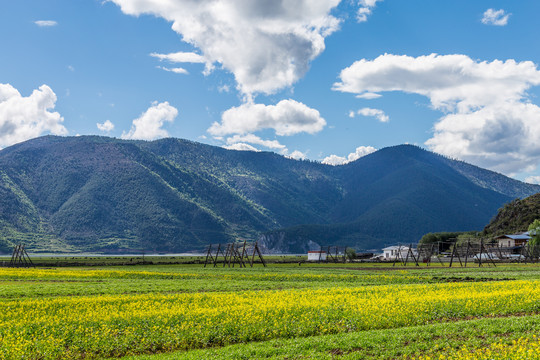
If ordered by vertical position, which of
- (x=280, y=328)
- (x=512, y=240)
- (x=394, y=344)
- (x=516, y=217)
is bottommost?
(x=280, y=328)

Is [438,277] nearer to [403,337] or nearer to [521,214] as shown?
[403,337]

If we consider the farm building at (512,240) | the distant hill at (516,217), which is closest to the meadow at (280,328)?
the farm building at (512,240)

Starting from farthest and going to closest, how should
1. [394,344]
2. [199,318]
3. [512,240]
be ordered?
1. [512,240]
2. [199,318]
3. [394,344]

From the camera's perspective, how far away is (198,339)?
69.6 ft

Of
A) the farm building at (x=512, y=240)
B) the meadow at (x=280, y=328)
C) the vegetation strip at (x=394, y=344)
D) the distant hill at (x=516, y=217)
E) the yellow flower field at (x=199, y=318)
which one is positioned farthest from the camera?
the distant hill at (x=516, y=217)

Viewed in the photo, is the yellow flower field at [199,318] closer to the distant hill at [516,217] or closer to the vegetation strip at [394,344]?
the vegetation strip at [394,344]

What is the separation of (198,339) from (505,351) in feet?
40.5

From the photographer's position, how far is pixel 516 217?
18300cm

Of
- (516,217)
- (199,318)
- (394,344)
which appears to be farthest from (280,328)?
(516,217)

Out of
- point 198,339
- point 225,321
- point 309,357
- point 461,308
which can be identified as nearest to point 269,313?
point 225,321

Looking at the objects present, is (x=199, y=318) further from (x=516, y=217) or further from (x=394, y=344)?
(x=516, y=217)

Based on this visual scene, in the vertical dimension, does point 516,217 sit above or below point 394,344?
above

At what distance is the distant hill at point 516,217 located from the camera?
175625 mm

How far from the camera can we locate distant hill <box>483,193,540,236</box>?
175625 mm
